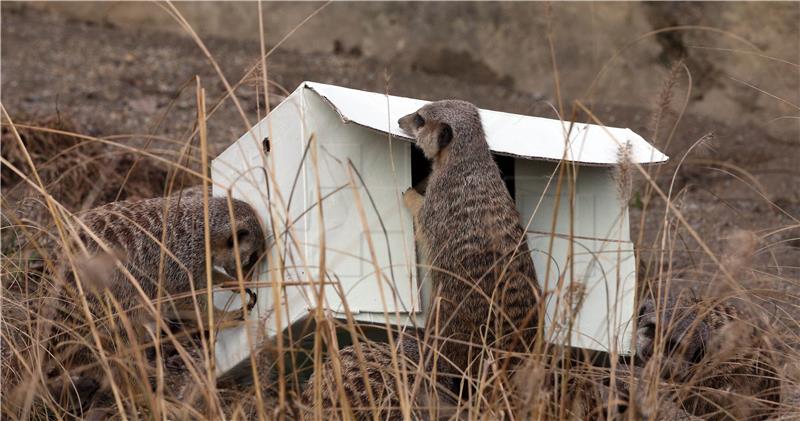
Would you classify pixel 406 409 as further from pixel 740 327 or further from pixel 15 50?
pixel 15 50

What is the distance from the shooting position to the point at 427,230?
9.45ft

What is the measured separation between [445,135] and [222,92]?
3406 mm

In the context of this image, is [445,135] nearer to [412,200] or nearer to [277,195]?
[412,200]

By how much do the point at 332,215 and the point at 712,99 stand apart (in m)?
3.82

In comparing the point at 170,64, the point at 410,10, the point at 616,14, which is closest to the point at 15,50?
the point at 170,64

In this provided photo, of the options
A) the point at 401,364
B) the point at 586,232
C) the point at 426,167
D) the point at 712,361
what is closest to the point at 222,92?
the point at 426,167

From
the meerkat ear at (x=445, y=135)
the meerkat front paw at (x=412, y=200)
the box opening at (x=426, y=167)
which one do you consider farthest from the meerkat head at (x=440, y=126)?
the box opening at (x=426, y=167)

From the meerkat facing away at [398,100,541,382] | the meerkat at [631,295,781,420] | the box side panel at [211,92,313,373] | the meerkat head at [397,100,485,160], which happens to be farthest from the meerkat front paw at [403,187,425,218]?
the meerkat at [631,295,781,420]

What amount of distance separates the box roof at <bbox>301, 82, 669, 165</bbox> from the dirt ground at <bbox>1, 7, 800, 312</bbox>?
130 centimetres

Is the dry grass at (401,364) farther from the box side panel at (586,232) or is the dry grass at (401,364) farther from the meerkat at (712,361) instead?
the box side panel at (586,232)

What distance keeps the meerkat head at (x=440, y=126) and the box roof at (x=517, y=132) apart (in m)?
0.06

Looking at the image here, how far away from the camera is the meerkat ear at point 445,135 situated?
9.65ft

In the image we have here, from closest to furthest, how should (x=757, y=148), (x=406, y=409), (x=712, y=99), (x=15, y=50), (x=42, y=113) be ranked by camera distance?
(x=406, y=409)
(x=42, y=113)
(x=757, y=148)
(x=712, y=99)
(x=15, y=50)

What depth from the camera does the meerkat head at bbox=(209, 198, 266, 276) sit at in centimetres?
308
